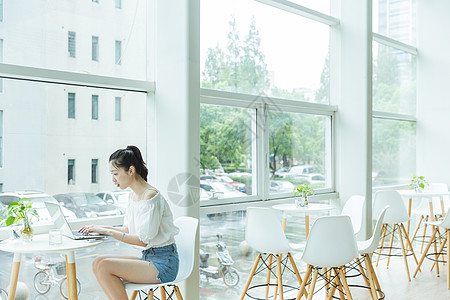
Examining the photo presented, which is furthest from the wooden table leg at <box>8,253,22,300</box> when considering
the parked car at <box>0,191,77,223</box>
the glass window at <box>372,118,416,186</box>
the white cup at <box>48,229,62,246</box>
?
the glass window at <box>372,118,416,186</box>

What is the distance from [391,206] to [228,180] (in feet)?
7.03

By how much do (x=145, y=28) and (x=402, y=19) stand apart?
4.84 m

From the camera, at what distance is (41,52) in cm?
306

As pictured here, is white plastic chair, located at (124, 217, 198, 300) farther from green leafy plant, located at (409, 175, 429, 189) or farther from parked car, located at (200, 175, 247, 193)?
green leafy plant, located at (409, 175, 429, 189)

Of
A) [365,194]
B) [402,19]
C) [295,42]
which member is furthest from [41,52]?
[402,19]

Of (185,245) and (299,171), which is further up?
(299,171)

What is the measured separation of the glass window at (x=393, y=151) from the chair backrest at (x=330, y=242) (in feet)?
10.1

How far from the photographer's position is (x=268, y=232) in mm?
3686

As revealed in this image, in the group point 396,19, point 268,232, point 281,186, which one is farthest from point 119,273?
point 396,19

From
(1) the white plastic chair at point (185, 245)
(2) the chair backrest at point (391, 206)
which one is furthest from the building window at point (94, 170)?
(2) the chair backrest at point (391, 206)

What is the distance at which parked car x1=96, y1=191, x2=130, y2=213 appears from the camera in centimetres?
338

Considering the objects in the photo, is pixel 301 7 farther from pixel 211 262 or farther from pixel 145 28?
pixel 211 262

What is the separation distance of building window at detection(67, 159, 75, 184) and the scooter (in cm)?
131

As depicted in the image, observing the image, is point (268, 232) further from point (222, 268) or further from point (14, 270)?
point (14, 270)
